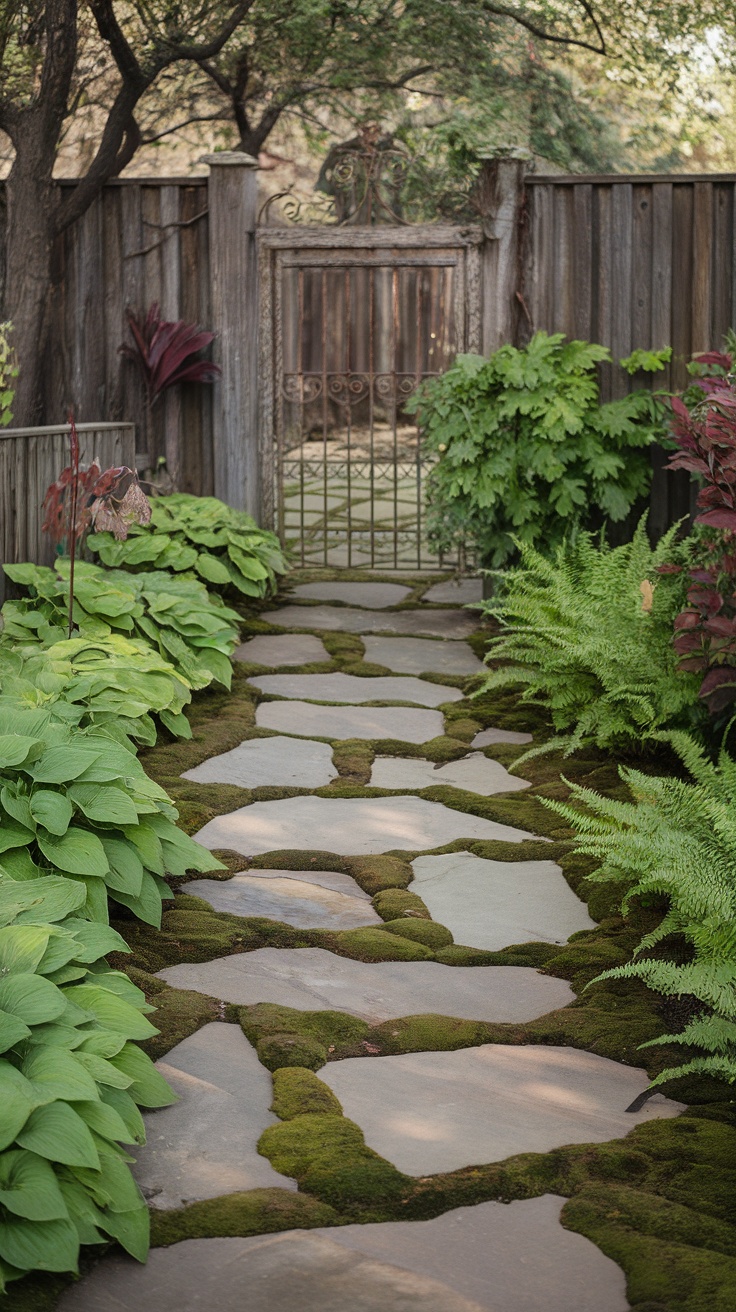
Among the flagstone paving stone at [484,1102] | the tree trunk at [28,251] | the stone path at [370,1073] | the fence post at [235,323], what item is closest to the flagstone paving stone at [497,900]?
the stone path at [370,1073]

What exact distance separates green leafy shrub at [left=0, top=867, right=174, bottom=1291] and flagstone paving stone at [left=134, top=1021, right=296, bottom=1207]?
Result: 0.06m

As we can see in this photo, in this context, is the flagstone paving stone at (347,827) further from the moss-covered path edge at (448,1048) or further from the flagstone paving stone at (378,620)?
the flagstone paving stone at (378,620)

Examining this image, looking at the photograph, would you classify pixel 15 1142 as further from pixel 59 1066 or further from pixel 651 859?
pixel 651 859

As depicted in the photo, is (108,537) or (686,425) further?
(108,537)

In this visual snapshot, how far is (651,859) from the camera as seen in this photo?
3.19 meters

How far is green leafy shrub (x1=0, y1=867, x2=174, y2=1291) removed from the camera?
194 cm

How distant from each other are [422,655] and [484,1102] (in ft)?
13.7

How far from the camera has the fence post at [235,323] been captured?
7.90 metres

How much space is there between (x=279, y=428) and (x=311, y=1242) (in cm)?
670

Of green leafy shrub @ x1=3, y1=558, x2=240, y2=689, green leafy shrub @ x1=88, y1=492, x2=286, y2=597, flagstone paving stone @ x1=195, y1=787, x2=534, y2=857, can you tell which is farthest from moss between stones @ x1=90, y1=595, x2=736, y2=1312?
green leafy shrub @ x1=88, y1=492, x2=286, y2=597

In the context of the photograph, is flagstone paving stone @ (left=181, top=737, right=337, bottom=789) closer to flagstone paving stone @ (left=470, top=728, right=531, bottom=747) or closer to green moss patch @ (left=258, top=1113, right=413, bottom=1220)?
flagstone paving stone @ (left=470, top=728, right=531, bottom=747)

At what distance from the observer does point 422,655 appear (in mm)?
6539

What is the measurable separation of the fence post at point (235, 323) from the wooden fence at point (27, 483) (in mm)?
1699

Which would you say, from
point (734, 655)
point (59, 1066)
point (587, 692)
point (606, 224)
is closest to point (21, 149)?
point (606, 224)
